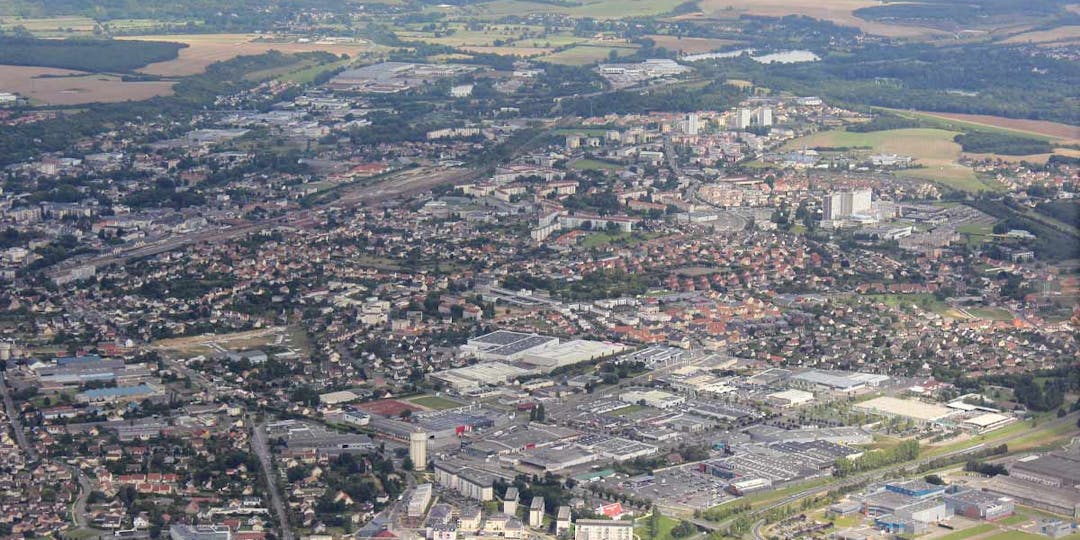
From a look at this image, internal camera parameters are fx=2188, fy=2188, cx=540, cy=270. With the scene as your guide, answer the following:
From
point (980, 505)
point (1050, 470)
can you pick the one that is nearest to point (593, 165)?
point (1050, 470)

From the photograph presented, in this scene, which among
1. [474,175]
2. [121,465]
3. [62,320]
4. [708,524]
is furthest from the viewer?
[474,175]

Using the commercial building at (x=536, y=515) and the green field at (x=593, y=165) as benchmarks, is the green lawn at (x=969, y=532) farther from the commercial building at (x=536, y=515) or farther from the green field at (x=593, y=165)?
the green field at (x=593, y=165)

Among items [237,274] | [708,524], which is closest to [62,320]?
[237,274]

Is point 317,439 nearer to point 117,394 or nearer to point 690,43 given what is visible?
point 117,394

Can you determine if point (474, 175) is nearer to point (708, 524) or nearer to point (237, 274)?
point (237, 274)

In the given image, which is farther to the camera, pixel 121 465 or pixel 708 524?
pixel 121 465

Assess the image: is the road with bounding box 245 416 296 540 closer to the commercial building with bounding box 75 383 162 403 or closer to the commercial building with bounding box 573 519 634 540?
the commercial building with bounding box 75 383 162 403

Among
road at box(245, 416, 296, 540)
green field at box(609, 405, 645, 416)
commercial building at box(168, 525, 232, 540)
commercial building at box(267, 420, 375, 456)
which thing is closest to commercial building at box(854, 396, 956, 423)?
green field at box(609, 405, 645, 416)

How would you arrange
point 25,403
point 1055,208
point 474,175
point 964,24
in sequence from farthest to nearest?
point 964,24 → point 474,175 → point 1055,208 → point 25,403
